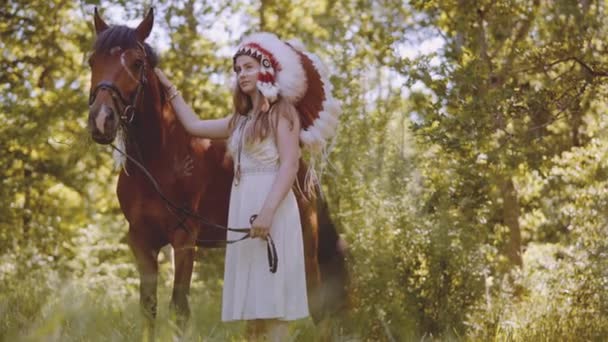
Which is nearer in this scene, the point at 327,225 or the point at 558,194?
the point at 327,225

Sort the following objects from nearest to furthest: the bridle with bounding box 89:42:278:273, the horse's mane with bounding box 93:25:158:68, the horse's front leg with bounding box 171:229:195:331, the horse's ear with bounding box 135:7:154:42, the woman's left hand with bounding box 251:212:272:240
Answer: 1. the woman's left hand with bounding box 251:212:272:240
2. the bridle with bounding box 89:42:278:273
3. the horse's mane with bounding box 93:25:158:68
4. the horse's ear with bounding box 135:7:154:42
5. the horse's front leg with bounding box 171:229:195:331

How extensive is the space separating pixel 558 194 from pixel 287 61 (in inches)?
418

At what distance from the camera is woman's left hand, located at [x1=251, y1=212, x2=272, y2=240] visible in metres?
3.90

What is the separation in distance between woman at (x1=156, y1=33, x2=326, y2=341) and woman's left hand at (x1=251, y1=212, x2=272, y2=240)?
14cm

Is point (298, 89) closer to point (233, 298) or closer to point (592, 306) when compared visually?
point (233, 298)

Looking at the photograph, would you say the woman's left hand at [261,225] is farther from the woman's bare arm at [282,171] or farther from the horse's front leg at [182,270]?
the horse's front leg at [182,270]

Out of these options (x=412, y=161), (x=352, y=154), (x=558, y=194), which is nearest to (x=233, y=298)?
(x=412, y=161)

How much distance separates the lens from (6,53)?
1205 cm

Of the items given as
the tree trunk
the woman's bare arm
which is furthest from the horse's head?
the tree trunk

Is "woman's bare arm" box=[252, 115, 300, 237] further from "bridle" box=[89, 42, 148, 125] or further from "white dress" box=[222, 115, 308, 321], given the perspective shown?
"bridle" box=[89, 42, 148, 125]

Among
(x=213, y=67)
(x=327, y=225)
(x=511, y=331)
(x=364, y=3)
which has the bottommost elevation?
(x=511, y=331)

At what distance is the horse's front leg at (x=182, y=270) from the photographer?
4910 mm

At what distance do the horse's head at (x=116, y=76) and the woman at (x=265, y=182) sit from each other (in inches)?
25.2

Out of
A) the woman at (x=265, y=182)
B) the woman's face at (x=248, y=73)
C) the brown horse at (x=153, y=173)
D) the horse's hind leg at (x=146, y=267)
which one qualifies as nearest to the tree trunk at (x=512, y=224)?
the brown horse at (x=153, y=173)
